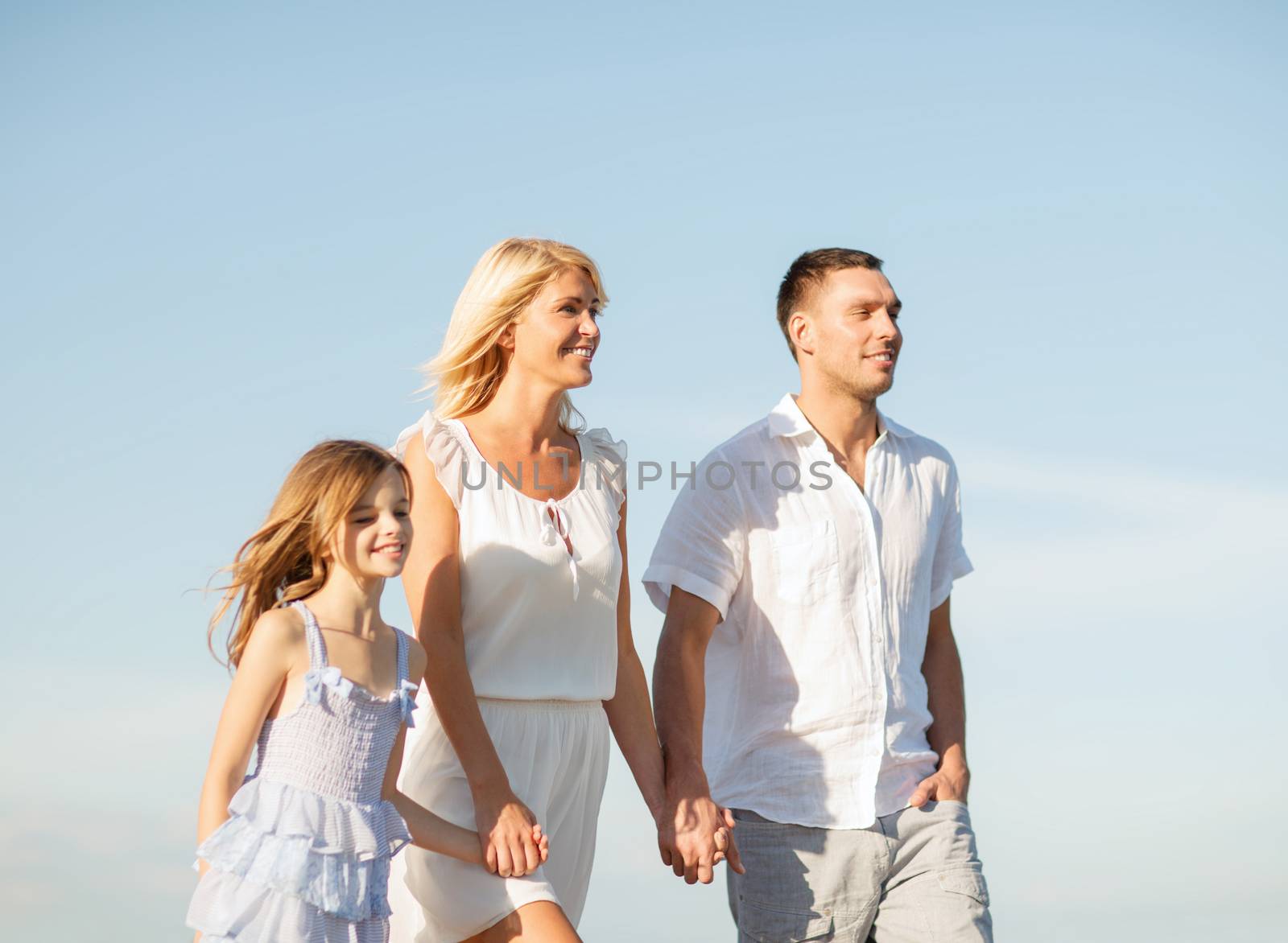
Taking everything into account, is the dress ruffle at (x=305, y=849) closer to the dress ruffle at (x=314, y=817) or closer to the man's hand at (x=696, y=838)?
the dress ruffle at (x=314, y=817)

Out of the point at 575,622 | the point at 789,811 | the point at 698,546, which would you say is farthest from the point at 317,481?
the point at 789,811

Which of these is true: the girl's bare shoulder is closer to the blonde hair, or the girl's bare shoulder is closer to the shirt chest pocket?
the blonde hair

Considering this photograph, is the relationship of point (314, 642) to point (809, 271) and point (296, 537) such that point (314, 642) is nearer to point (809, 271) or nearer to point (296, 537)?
point (296, 537)

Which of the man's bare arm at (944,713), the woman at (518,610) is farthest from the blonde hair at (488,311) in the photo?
the man's bare arm at (944,713)

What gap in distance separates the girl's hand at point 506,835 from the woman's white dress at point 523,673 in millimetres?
94

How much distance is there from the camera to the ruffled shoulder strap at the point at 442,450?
15.0 ft

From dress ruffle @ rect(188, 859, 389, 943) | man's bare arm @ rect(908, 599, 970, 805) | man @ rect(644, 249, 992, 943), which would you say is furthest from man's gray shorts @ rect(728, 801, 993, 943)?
dress ruffle @ rect(188, 859, 389, 943)

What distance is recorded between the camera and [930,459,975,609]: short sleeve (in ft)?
18.5

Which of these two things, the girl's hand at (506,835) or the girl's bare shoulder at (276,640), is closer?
the girl's bare shoulder at (276,640)

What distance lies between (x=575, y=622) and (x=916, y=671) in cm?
135

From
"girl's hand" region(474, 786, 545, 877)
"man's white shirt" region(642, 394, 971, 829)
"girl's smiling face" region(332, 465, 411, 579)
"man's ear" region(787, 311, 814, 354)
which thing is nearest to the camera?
"girl's smiling face" region(332, 465, 411, 579)

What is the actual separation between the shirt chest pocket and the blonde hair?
3.39 ft

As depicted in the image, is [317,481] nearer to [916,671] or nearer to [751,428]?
[751,428]

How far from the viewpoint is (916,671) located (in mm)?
5363
